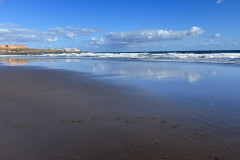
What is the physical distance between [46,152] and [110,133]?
1.39m

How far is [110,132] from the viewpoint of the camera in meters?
4.39

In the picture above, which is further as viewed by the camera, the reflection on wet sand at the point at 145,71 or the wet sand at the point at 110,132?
the reflection on wet sand at the point at 145,71

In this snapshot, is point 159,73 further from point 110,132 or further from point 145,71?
point 110,132

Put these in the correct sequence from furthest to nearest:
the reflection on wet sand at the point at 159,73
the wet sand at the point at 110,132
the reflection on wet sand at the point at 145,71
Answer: the reflection on wet sand at the point at 145,71, the reflection on wet sand at the point at 159,73, the wet sand at the point at 110,132

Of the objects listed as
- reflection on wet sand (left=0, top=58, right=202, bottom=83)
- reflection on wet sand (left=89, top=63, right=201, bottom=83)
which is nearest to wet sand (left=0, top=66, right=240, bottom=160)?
reflection on wet sand (left=89, top=63, right=201, bottom=83)

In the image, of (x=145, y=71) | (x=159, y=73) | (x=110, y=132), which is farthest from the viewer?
(x=145, y=71)

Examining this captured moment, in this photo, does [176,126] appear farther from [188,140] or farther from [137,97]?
[137,97]

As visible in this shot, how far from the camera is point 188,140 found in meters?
3.96

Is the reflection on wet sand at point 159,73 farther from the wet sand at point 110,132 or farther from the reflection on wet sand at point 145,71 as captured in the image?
the wet sand at point 110,132

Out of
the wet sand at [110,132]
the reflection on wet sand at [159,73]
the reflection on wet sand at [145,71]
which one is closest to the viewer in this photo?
the wet sand at [110,132]

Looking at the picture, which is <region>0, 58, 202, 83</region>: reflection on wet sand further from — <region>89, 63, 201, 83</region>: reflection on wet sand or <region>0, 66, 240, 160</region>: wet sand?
<region>0, 66, 240, 160</region>: wet sand

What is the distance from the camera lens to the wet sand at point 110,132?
348 cm

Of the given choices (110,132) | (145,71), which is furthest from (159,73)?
(110,132)

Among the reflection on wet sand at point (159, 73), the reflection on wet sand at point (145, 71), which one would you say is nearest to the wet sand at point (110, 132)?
the reflection on wet sand at point (159, 73)
